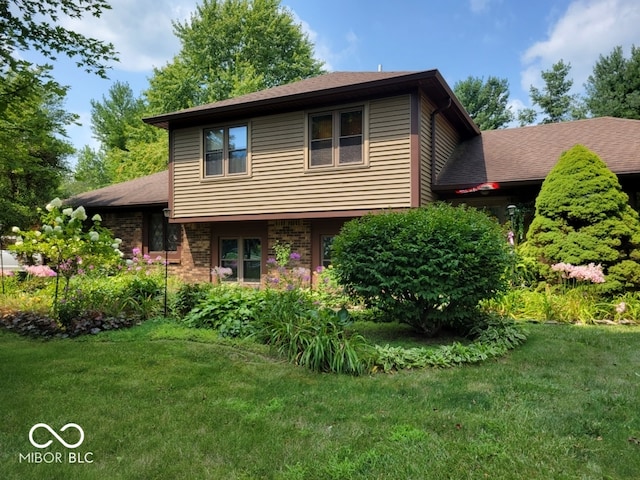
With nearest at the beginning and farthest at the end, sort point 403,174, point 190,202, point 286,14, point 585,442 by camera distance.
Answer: point 585,442 < point 403,174 < point 190,202 < point 286,14

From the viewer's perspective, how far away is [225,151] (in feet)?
37.8

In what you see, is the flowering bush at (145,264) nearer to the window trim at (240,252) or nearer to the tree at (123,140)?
the window trim at (240,252)

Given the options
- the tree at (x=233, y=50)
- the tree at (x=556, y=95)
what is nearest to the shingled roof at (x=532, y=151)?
the tree at (x=233, y=50)

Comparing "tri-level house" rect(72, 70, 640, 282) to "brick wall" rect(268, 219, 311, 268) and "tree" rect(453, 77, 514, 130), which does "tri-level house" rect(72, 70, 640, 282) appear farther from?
"tree" rect(453, 77, 514, 130)

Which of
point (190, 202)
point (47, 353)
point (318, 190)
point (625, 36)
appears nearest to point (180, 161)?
point (190, 202)

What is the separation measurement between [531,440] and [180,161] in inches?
446

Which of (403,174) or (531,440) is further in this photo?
(403,174)

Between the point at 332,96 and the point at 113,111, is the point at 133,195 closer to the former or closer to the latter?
the point at 332,96

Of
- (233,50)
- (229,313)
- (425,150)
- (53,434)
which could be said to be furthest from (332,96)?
(233,50)

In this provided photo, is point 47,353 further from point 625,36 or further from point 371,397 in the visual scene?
point 625,36

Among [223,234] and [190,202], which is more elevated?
[190,202]

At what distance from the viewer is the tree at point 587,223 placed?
7853 millimetres

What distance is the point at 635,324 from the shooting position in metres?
6.79

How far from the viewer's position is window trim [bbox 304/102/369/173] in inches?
380
